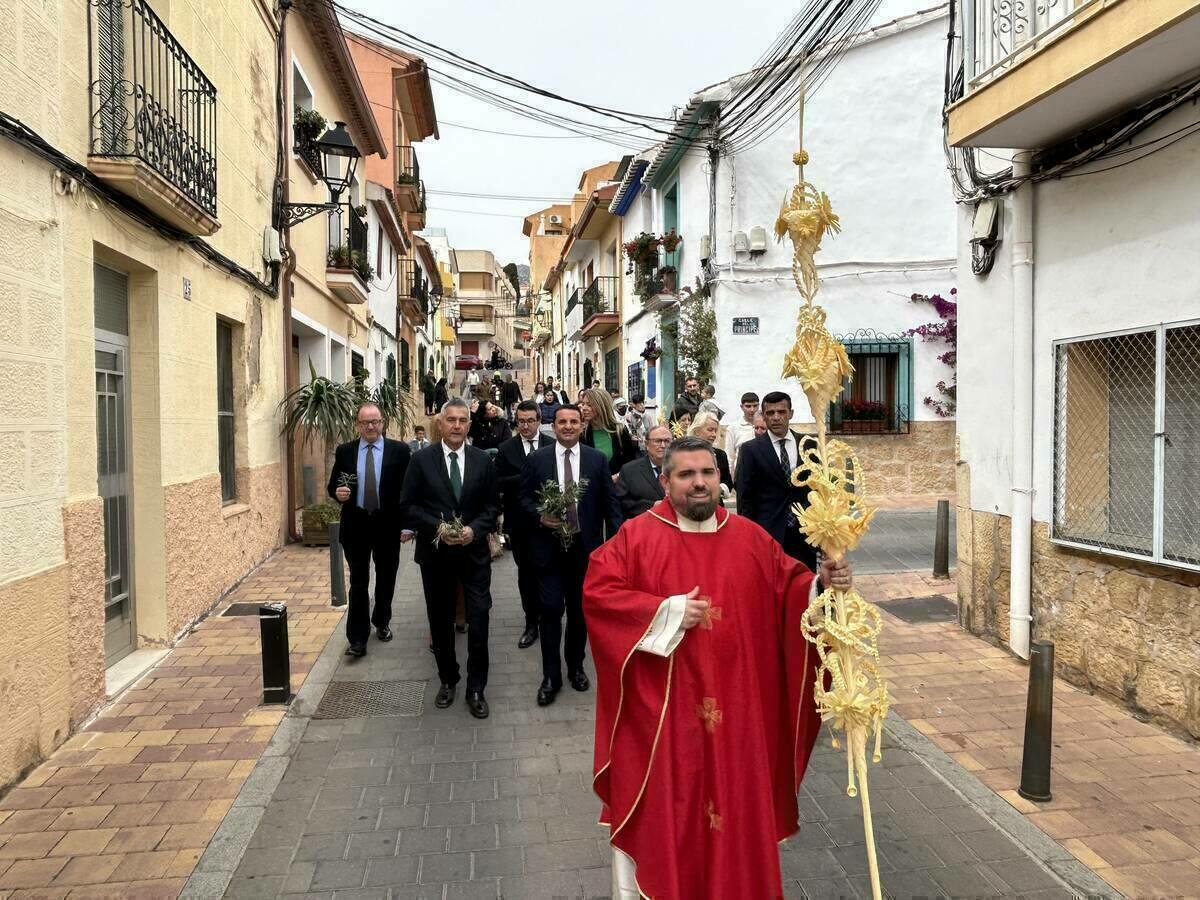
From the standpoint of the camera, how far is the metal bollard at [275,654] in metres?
5.33

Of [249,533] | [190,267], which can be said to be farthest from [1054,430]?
[249,533]

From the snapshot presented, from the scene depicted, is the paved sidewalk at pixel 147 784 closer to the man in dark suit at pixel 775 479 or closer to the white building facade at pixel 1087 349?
the man in dark suit at pixel 775 479

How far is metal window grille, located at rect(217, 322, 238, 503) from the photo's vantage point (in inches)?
345

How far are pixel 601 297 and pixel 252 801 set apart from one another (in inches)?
862

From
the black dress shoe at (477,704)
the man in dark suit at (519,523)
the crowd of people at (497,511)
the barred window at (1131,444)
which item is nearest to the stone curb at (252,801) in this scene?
the crowd of people at (497,511)

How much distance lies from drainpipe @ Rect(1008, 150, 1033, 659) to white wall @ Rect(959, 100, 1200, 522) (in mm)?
56

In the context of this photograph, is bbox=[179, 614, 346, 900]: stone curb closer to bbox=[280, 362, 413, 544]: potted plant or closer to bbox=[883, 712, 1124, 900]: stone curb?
bbox=[883, 712, 1124, 900]: stone curb

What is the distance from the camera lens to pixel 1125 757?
4.61 m

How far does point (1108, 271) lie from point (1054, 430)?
1154mm

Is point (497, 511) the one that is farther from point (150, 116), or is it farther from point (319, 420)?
point (319, 420)

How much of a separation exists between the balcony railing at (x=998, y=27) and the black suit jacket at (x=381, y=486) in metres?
5.06

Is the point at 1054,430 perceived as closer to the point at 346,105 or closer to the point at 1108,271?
the point at 1108,271

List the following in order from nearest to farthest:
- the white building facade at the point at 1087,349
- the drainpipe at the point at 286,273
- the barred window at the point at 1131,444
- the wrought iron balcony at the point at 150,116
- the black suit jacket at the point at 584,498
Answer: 1. the white building facade at the point at 1087,349
2. the barred window at the point at 1131,444
3. the wrought iron balcony at the point at 150,116
4. the black suit jacket at the point at 584,498
5. the drainpipe at the point at 286,273

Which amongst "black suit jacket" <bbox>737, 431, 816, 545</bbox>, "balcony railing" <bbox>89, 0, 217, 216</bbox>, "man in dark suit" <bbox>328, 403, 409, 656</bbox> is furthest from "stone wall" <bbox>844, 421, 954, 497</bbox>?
"balcony railing" <bbox>89, 0, 217, 216</bbox>
